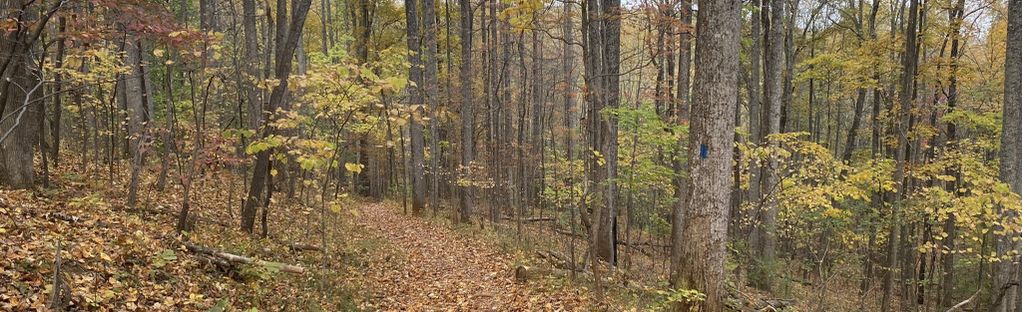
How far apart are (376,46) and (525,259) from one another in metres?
13.3

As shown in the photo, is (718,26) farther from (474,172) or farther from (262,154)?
(474,172)

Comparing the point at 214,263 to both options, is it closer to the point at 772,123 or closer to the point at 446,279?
the point at 446,279

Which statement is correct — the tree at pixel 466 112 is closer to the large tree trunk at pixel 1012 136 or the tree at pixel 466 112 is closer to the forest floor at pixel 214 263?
the forest floor at pixel 214 263

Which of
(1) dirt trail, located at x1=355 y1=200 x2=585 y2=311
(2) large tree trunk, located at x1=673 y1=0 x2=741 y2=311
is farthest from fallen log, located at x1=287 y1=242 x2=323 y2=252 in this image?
(2) large tree trunk, located at x1=673 y1=0 x2=741 y2=311

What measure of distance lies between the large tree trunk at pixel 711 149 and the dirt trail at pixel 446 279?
6.48 ft

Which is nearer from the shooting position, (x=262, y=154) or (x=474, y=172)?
(x=262, y=154)

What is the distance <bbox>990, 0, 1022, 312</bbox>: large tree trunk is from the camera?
31.0ft

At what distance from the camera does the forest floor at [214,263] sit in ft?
15.2

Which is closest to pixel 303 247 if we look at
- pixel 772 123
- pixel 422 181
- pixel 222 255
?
pixel 222 255

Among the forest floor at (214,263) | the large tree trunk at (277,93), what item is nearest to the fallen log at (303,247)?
the forest floor at (214,263)

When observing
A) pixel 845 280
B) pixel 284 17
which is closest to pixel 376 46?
pixel 284 17

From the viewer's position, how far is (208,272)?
20.4 ft

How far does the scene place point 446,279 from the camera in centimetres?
895

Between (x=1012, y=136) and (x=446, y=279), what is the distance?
10636mm
